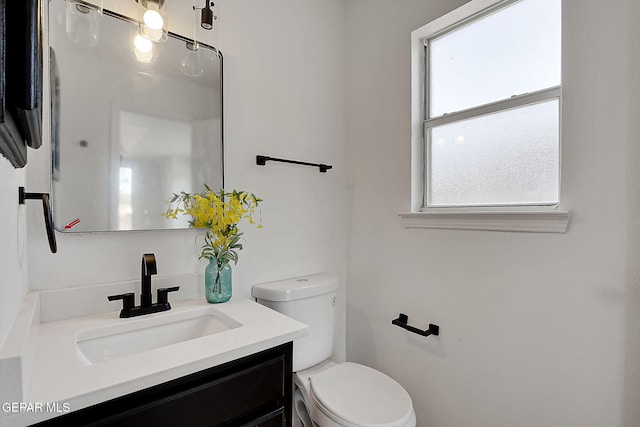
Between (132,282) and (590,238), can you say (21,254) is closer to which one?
(132,282)

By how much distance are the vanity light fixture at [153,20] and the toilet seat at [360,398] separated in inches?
59.1

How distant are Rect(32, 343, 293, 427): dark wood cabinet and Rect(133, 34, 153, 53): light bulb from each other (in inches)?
45.6

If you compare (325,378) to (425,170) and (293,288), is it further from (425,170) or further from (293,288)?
(425,170)

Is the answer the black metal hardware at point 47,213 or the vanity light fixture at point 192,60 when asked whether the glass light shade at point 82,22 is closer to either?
the vanity light fixture at point 192,60

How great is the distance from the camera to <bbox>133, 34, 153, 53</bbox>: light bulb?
1179mm

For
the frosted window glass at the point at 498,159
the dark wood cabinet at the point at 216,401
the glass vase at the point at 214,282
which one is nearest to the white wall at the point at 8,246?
the dark wood cabinet at the point at 216,401

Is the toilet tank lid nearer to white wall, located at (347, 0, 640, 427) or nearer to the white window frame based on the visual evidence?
white wall, located at (347, 0, 640, 427)

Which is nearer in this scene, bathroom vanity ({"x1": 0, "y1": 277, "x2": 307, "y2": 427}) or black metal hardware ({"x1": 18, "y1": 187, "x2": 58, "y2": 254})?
bathroom vanity ({"x1": 0, "y1": 277, "x2": 307, "y2": 427})

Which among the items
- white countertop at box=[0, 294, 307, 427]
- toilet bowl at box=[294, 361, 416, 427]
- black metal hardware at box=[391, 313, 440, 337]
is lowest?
toilet bowl at box=[294, 361, 416, 427]

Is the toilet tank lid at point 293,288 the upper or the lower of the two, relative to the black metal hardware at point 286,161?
lower

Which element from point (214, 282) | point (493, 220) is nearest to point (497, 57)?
point (493, 220)

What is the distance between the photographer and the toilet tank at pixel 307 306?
55.5 inches

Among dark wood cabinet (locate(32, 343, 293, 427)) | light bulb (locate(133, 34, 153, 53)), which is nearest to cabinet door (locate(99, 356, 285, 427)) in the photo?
dark wood cabinet (locate(32, 343, 293, 427))

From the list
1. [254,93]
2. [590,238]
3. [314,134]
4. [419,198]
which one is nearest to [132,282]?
[254,93]
